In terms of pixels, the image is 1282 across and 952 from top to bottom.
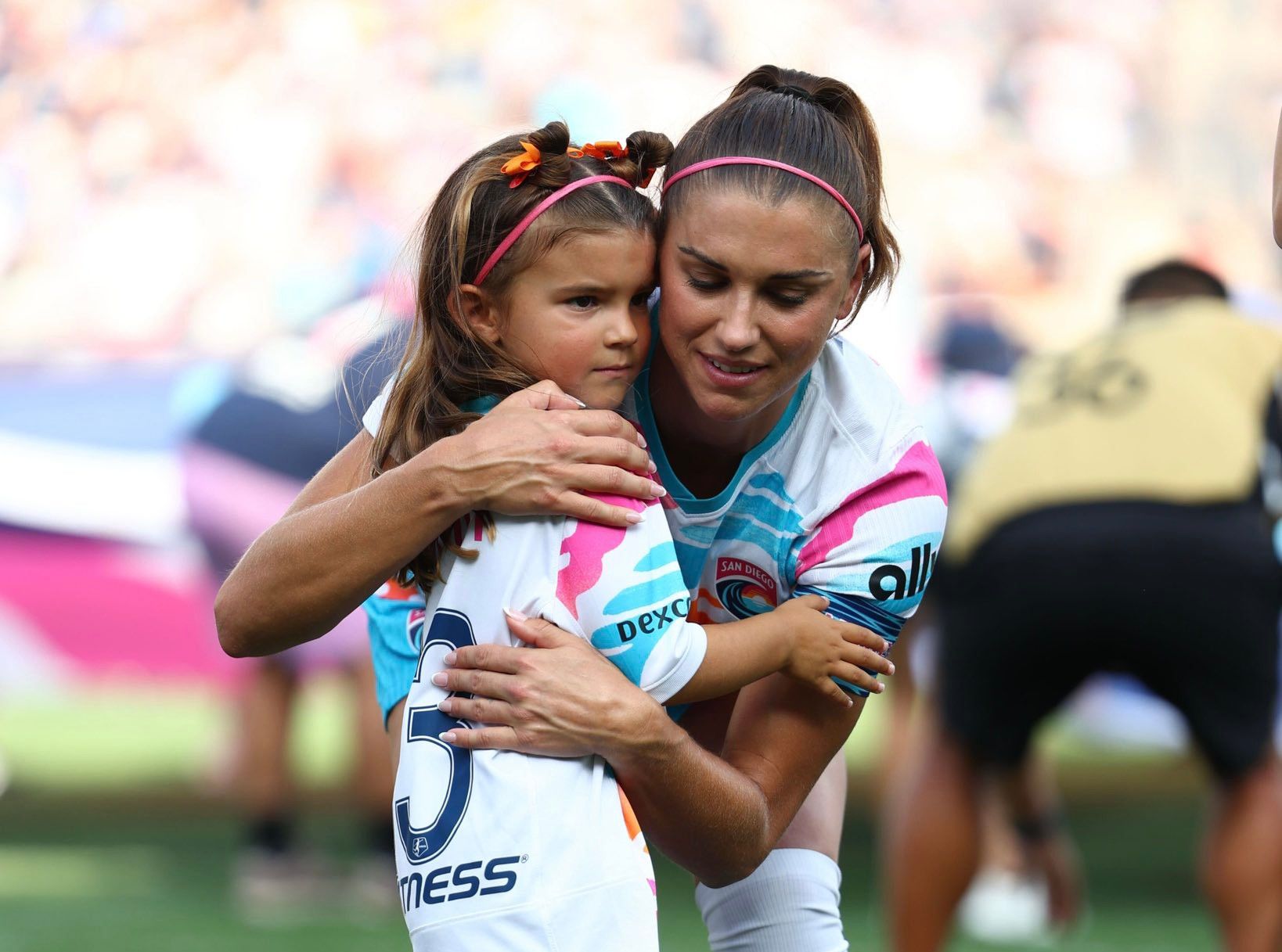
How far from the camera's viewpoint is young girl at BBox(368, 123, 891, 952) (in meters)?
2.00

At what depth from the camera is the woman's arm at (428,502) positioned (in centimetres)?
203

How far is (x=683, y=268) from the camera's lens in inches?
84.7

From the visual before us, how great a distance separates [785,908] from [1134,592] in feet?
5.46

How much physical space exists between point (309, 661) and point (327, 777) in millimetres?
2019

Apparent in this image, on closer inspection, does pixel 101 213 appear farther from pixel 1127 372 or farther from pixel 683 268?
pixel 683 268

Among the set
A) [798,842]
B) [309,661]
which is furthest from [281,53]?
[798,842]

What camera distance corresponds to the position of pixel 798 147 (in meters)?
2.18

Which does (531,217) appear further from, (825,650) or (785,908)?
(785,908)

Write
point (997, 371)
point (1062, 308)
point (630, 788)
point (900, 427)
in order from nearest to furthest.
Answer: point (630, 788) → point (900, 427) → point (997, 371) → point (1062, 308)

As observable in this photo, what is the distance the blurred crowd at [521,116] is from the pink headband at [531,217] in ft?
21.7

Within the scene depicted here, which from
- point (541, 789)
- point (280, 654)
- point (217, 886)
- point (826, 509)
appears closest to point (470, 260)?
point (826, 509)

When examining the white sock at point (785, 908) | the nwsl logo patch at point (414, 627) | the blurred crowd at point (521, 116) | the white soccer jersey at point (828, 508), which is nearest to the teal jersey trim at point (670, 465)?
the white soccer jersey at point (828, 508)

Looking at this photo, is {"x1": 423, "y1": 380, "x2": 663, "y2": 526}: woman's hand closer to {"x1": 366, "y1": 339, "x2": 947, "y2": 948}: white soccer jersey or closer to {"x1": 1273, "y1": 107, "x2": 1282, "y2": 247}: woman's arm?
{"x1": 366, "y1": 339, "x2": 947, "y2": 948}: white soccer jersey

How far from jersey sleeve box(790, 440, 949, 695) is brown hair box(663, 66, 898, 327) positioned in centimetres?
27
